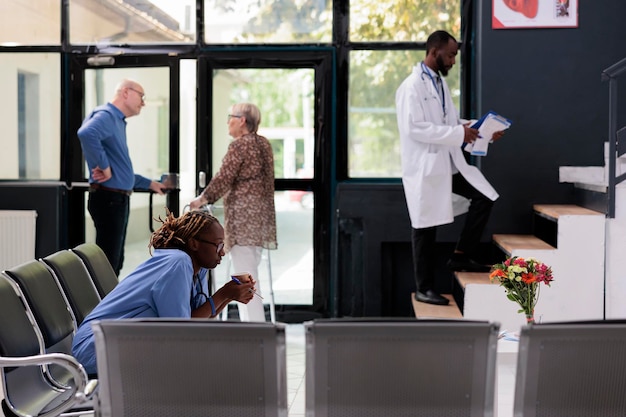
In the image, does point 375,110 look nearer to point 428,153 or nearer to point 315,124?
point 315,124

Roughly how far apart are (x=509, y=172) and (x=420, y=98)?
3.87 ft

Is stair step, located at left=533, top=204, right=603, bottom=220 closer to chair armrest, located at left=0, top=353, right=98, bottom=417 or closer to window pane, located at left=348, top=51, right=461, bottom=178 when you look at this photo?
window pane, located at left=348, top=51, right=461, bottom=178

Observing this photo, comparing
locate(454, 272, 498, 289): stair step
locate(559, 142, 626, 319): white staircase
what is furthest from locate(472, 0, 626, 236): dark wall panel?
locate(559, 142, 626, 319): white staircase

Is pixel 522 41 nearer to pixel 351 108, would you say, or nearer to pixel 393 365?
pixel 351 108

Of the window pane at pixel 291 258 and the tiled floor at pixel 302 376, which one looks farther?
the window pane at pixel 291 258

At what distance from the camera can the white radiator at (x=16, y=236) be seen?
6.95m

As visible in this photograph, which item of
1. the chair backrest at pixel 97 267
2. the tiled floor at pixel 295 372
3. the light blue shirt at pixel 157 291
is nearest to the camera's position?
the light blue shirt at pixel 157 291

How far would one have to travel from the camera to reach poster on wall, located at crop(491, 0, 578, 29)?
637 centimetres

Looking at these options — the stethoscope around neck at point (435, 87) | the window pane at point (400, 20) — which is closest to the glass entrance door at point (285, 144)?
the window pane at point (400, 20)

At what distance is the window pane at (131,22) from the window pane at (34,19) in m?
0.13

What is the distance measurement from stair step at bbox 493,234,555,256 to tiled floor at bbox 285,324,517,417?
1.42 meters

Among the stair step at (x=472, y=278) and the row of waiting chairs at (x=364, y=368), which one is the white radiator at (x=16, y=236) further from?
the row of waiting chairs at (x=364, y=368)

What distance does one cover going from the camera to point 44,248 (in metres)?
7.02

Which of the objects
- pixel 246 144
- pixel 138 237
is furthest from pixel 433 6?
pixel 138 237
